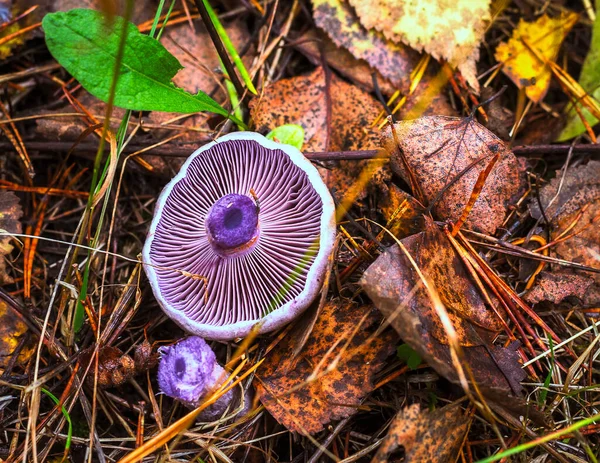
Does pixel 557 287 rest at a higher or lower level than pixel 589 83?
lower

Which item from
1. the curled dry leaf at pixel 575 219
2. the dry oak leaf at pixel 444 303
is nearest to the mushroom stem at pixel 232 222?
the dry oak leaf at pixel 444 303

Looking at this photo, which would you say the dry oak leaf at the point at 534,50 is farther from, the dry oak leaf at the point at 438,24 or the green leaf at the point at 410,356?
the green leaf at the point at 410,356

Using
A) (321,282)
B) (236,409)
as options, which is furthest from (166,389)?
(321,282)

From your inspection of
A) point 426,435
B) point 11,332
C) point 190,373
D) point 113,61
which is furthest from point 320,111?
point 11,332

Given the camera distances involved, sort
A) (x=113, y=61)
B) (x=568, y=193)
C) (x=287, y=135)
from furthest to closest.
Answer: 1. (x=287, y=135)
2. (x=568, y=193)
3. (x=113, y=61)

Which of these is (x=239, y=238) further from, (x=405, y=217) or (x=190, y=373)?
(x=405, y=217)
